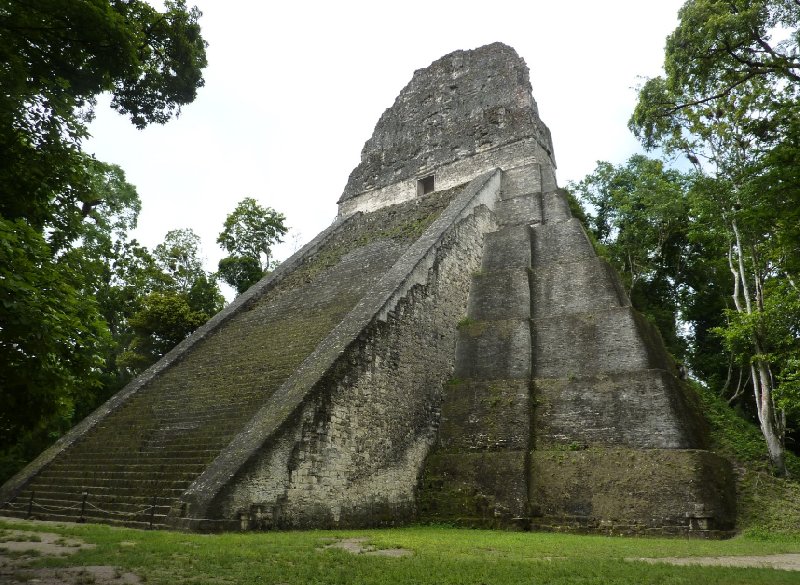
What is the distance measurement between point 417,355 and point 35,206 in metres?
6.87

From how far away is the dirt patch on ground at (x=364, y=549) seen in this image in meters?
5.59

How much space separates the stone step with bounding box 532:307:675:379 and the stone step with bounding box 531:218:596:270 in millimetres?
2288

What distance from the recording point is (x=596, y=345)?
34.8ft

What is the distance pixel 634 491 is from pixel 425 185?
46.5 feet

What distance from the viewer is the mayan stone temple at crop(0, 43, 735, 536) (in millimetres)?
Result: 7754

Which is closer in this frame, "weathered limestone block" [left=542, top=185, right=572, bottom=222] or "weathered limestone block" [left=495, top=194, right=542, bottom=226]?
"weathered limestone block" [left=542, top=185, right=572, bottom=222]

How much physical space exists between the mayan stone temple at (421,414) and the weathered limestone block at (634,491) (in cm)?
3

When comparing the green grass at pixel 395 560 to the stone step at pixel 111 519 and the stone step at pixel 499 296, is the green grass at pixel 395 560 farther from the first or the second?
the stone step at pixel 499 296

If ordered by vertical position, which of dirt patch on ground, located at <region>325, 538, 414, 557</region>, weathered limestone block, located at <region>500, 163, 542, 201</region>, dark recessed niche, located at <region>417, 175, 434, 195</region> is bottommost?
dirt patch on ground, located at <region>325, 538, 414, 557</region>

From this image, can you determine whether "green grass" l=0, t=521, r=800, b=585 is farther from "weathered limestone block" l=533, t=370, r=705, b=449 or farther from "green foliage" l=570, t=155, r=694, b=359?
"green foliage" l=570, t=155, r=694, b=359

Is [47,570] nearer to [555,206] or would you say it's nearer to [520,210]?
[520,210]

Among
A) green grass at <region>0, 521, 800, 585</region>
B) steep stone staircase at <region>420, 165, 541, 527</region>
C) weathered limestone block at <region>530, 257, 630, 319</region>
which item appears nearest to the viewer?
green grass at <region>0, 521, 800, 585</region>

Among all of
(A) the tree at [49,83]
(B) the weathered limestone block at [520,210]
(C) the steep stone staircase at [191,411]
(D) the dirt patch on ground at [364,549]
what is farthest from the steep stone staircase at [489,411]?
(A) the tree at [49,83]

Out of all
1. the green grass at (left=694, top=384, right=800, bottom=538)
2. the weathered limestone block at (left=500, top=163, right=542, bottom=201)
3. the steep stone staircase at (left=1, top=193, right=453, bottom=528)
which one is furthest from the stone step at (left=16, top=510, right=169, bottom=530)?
the weathered limestone block at (left=500, top=163, right=542, bottom=201)
